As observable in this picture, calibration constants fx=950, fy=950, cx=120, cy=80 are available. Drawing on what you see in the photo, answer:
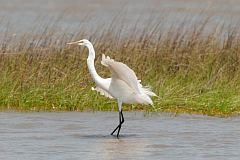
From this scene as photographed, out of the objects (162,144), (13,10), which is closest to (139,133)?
(162,144)

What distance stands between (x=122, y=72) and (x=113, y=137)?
0.84 m

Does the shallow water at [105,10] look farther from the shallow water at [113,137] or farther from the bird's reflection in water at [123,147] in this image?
the bird's reflection in water at [123,147]

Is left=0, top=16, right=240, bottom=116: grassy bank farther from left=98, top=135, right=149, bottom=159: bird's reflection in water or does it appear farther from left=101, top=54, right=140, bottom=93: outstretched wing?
left=98, top=135, right=149, bottom=159: bird's reflection in water

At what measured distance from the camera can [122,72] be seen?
39.8 feet

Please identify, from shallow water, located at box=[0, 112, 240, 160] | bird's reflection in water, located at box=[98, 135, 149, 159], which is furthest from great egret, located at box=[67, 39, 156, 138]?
bird's reflection in water, located at box=[98, 135, 149, 159]

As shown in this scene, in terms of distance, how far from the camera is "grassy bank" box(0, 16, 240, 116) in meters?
14.1

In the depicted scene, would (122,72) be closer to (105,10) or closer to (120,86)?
(120,86)

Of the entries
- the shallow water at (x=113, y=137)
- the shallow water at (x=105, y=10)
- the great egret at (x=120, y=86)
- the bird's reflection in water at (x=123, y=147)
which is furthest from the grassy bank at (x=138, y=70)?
the shallow water at (x=105, y=10)

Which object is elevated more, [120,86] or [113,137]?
[120,86]

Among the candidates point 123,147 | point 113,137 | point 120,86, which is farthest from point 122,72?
point 123,147

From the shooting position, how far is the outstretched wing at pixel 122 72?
11.9m

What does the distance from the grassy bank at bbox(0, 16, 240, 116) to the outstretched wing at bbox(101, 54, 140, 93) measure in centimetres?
160

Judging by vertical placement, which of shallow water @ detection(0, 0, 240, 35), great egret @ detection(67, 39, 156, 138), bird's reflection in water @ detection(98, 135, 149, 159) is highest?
shallow water @ detection(0, 0, 240, 35)

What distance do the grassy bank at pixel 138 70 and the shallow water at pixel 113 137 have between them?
54 centimetres
